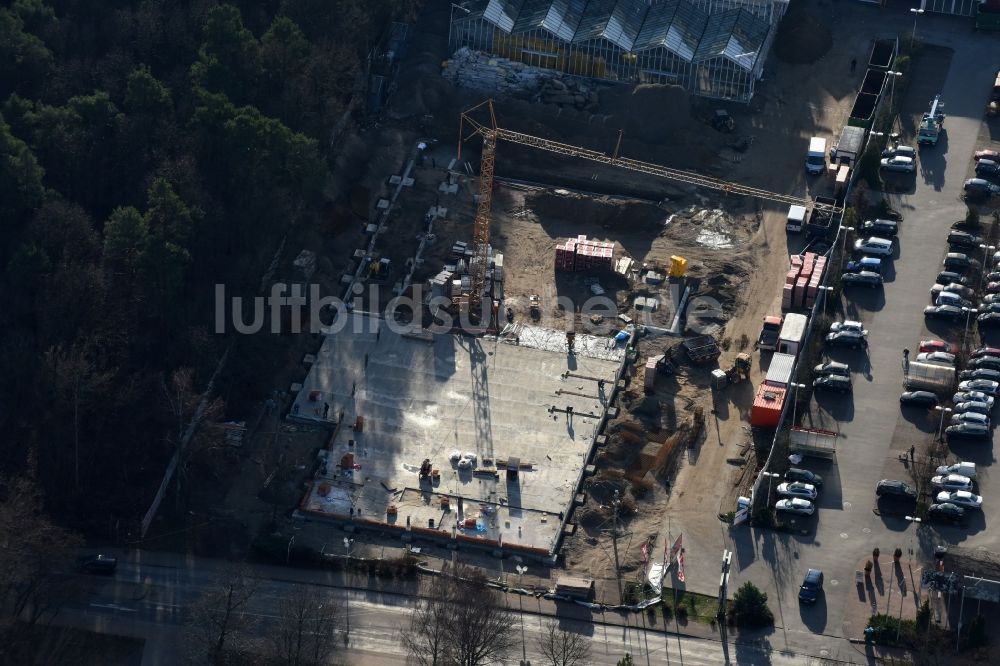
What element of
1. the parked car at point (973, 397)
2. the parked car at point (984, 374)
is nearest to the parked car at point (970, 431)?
the parked car at point (973, 397)

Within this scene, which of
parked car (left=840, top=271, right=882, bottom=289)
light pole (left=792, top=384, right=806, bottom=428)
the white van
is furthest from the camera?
the white van

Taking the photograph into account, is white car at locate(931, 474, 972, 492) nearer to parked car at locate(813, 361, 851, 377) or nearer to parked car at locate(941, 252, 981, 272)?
parked car at locate(813, 361, 851, 377)

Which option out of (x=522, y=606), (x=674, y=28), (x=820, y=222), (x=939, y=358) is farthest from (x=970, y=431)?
(x=674, y=28)

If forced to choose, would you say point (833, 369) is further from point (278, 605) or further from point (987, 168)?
point (278, 605)

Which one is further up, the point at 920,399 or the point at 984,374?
the point at 984,374

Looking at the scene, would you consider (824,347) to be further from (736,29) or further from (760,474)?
(736,29)

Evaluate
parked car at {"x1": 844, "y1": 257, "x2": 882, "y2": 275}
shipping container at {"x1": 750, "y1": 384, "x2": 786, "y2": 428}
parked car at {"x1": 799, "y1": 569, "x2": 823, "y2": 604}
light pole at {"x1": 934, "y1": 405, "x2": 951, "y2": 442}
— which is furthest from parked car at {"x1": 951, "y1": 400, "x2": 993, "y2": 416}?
parked car at {"x1": 799, "y1": 569, "x2": 823, "y2": 604}

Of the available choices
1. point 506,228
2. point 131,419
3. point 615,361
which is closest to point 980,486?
point 615,361
